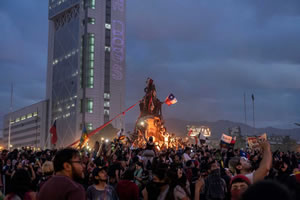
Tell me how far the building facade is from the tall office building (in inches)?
483

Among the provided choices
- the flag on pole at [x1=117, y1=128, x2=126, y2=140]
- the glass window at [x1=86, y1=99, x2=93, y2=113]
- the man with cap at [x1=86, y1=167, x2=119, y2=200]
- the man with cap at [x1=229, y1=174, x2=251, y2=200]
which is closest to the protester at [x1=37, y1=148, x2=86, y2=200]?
the man with cap at [x1=229, y1=174, x2=251, y2=200]

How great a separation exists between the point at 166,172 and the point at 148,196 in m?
0.56

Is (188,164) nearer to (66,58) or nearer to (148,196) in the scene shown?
(148,196)

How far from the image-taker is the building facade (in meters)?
89.8

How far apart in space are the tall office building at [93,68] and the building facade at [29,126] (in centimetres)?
1227

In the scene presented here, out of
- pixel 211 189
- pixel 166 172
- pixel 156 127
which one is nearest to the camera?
pixel 166 172

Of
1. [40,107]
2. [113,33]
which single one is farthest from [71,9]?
[40,107]

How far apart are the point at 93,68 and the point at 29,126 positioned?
156 feet

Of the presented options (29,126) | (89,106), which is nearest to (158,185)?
(89,106)

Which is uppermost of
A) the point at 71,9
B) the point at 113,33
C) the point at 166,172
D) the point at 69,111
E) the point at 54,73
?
the point at 71,9

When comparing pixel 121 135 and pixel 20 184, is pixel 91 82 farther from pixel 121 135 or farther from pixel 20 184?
pixel 20 184

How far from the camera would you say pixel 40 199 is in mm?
4000

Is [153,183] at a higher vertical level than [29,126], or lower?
lower

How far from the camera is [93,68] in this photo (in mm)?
72562
